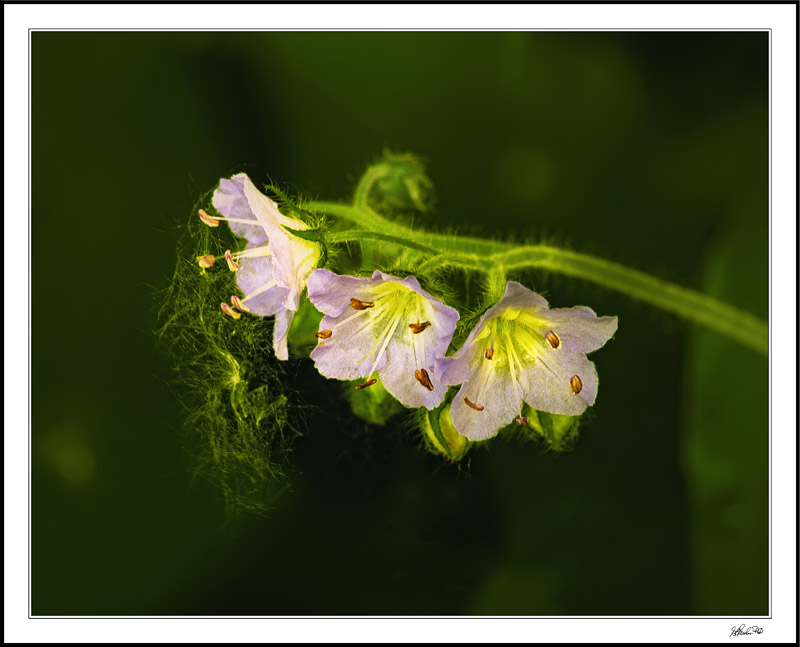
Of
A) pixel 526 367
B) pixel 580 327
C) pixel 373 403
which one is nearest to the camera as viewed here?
pixel 580 327

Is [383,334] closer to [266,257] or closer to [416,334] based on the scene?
[416,334]

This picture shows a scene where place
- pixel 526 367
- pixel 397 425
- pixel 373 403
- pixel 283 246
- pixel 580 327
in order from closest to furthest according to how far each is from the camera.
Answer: pixel 283 246, pixel 580 327, pixel 526 367, pixel 373 403, pixel 397 425

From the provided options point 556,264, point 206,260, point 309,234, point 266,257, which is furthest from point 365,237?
point 556,264

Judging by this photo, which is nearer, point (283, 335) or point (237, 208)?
point (283, 335)

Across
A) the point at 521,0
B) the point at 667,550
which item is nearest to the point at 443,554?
the point at 667,550

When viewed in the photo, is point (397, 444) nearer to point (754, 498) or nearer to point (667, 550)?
point (667, 550)

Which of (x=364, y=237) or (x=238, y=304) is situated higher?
(x=364, y=237)

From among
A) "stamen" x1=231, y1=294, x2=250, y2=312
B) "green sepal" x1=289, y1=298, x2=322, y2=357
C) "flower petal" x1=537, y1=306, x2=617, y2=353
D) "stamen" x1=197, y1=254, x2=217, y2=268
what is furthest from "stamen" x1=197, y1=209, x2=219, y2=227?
"flower petal" x1=537, y1=306, x2=617, y2=353
